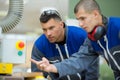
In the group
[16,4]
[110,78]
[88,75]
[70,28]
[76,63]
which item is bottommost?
[110,78]

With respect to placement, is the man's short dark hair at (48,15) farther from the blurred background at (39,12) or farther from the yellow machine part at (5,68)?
the yellow machine part at (5,68)

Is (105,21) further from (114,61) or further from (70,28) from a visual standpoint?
(70,28)

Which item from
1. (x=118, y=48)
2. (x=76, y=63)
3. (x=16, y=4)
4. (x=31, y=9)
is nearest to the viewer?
(x=118, y=48)

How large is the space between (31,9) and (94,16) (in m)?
4.81

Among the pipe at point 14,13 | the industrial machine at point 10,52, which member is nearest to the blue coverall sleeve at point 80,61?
the industrial machine at point 10,52

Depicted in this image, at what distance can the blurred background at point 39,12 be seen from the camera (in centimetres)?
289

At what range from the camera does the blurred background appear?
2.89 metres

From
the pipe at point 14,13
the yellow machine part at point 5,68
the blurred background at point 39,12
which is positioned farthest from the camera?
the blurred background at point 39,12

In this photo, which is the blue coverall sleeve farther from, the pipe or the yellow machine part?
the pipe

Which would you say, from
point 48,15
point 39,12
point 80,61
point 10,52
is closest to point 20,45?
point 10,52

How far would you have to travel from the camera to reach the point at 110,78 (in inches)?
112

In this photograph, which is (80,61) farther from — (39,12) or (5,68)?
(39,12)

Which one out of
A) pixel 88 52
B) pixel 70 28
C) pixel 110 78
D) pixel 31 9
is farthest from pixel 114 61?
pixel 31 9

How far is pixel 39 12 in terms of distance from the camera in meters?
6.75
